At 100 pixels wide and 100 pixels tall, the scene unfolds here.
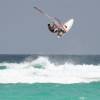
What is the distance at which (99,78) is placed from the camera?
118ft

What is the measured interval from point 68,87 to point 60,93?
2780 millimetres

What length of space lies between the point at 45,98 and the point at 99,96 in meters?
3.08

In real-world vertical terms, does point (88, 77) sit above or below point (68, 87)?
Answer: above

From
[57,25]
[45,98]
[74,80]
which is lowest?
[57,25]

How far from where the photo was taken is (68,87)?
101 ft

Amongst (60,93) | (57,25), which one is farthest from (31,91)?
(57,25)

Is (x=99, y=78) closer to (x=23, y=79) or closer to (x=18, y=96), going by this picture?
(x=23, y=79)

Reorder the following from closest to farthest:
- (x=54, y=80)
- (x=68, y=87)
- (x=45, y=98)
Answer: (x=45, y=98), (x=68, y=87), (x=54, y=80)

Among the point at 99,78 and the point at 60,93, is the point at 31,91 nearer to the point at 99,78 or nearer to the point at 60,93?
the point at 60,93

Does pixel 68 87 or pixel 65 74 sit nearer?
pixel 68 87

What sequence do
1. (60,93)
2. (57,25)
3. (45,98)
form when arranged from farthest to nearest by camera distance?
1. (60,93)
2. (45,98)
3. (57,25)

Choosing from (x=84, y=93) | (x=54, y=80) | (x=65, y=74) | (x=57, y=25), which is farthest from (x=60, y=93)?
(x=57, y=25)

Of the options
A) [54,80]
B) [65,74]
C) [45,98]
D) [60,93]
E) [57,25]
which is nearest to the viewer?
[57,25]

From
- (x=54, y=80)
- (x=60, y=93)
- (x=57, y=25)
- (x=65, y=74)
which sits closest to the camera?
(x=57, y=25)
